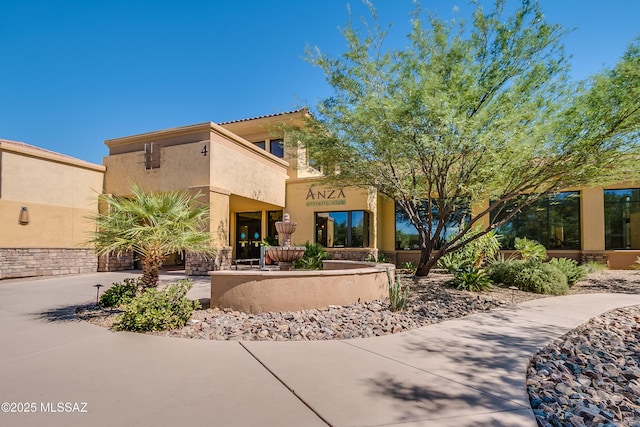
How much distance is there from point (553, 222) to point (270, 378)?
17413 mm

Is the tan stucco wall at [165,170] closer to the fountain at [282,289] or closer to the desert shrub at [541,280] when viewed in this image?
the fountain at [282,289]

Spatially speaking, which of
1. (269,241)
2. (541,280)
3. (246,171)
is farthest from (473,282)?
(269,241)

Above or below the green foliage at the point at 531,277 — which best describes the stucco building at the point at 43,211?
above

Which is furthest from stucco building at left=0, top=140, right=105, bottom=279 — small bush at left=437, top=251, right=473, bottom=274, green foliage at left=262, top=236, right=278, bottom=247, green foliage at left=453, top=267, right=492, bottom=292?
small bush at left=437, top=251, right=473, bottom=274

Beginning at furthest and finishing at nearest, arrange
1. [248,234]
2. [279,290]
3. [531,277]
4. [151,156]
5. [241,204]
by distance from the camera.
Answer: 1. [248,234]
2. [241,204]
3. [151,156]
4. [531,277]
5. [279,290]

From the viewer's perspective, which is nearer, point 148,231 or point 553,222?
point 148,231

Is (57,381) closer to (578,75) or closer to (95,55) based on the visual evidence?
(578,75)

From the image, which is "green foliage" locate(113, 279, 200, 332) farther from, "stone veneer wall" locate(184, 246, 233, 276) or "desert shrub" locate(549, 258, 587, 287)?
"desert shrub" locate(549, 258, 587, 287)

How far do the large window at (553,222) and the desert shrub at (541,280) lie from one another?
22.0 feet

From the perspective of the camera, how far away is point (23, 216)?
1266cm

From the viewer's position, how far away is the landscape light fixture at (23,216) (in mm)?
12609

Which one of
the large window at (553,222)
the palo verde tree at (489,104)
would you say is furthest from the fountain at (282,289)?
the large window at (553,222)

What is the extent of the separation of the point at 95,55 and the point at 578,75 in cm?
1646

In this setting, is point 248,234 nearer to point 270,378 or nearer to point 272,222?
point 272,222
